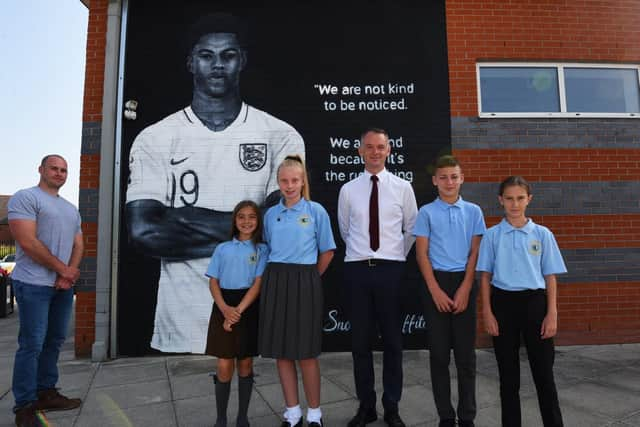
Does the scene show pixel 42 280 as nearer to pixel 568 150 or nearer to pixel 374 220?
pixel 374 220

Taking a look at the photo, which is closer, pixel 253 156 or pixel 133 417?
pixel 133 417

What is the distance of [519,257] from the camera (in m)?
2.56

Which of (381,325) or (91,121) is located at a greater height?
(91,121)

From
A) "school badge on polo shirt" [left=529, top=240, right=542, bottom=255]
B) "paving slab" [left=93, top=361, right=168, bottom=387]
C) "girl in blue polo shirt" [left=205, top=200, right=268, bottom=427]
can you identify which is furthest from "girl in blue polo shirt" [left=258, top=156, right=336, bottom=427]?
"paving slab" [left=93, top=361, right=168, bottom=387]

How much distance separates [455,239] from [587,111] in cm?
443

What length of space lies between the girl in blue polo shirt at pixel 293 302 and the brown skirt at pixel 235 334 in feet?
0.36

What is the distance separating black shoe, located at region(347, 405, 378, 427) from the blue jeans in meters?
2.64

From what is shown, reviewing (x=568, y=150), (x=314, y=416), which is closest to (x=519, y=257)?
(x=314, y=416)

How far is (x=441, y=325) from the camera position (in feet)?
8.98

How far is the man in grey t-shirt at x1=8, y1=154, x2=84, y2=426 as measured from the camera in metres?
3.16

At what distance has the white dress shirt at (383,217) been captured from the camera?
2975 mm

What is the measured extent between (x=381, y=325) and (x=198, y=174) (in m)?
3.36
